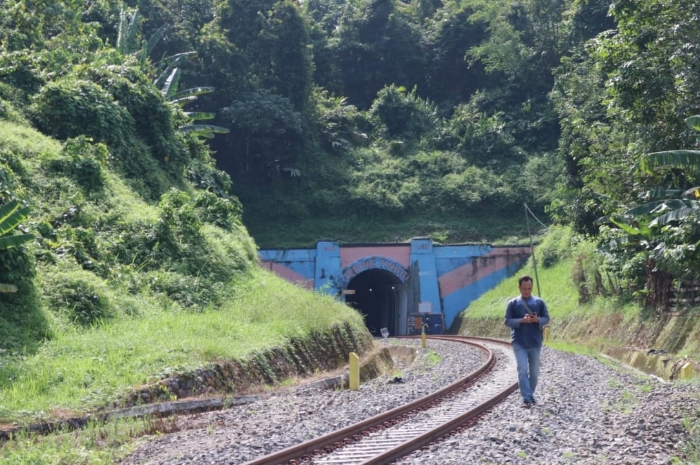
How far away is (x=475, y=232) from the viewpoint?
141 ft

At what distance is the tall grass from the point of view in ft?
29.0

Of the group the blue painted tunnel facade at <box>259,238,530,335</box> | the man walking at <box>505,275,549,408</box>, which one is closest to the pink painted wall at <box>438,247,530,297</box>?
the blue painted tunnel facade at <box>259,238,530,335</box>

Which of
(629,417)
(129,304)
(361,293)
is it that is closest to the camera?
(629,417)

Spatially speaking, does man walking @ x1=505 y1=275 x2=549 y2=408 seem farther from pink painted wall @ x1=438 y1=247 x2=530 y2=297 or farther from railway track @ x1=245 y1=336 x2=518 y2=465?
pink painted wall @ x1=438 y1=247 x2=530 y2=297

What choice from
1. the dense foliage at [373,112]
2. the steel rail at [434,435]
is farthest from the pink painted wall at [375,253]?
the steel rail at [434,435]

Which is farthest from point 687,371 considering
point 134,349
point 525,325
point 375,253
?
point 375,253

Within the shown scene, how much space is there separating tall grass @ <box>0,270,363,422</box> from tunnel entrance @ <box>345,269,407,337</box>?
22.1 meters

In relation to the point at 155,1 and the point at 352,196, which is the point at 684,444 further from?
the point at 155,1

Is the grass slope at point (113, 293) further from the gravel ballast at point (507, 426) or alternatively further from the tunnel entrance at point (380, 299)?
the tunnel entrance at point (380, 299)

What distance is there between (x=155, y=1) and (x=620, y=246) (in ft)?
123

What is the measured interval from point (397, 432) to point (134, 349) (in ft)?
16.1

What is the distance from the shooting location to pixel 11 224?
1104 centimetres

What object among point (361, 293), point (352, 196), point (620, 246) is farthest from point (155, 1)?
point (620, 246)

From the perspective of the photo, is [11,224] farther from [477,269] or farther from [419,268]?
[477,269]
